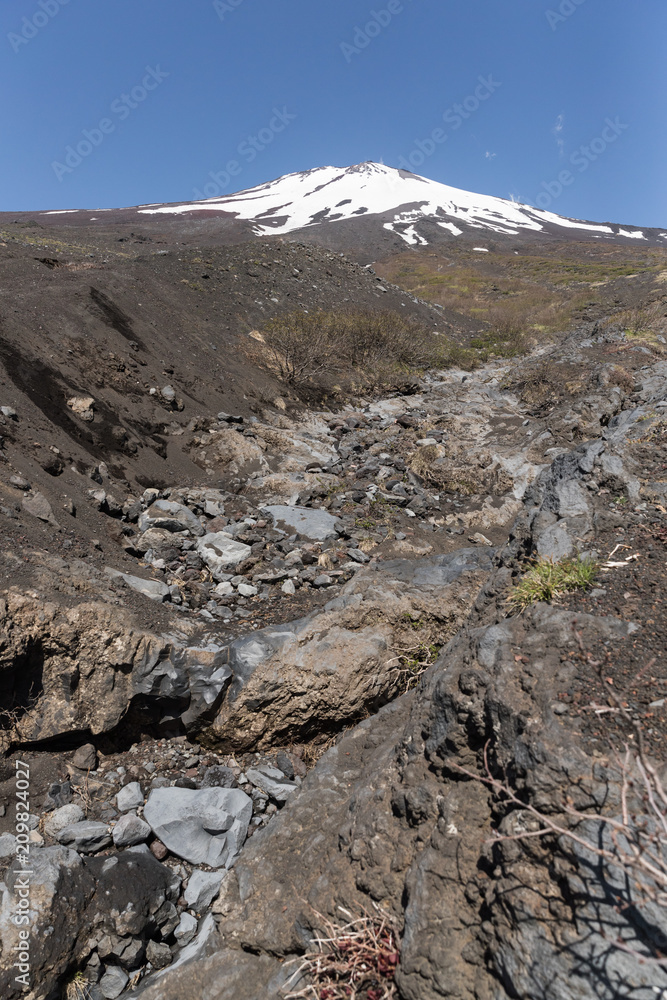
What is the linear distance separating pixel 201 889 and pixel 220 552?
3248mm

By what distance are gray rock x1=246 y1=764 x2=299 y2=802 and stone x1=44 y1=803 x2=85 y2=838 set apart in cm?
114

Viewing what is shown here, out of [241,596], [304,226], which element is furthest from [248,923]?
[304,226]

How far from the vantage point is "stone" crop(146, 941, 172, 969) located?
108 inches

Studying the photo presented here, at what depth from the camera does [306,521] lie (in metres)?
6.71

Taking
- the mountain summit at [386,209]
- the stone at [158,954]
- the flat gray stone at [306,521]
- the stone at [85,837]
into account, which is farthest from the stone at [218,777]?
the mountain summit at [386,209]

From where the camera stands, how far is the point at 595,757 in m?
1.82

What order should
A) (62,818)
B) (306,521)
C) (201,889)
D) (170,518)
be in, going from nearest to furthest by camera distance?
1. (201,889)
2. (62,818)
3. (170,518)
4. (306,521)

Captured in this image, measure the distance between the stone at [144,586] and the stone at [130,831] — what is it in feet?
5.77

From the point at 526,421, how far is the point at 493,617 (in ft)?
27.4

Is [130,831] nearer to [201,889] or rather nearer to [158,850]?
[158,850]

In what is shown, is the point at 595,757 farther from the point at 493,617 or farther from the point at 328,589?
the point at 328,589

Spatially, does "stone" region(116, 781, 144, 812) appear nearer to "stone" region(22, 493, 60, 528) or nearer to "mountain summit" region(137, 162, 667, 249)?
"stone" region(22, 493, 60, 528)

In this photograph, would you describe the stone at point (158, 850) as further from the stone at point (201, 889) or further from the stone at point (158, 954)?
the stone at point (158, 954)

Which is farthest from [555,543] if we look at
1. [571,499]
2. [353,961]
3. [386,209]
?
[386,209]
